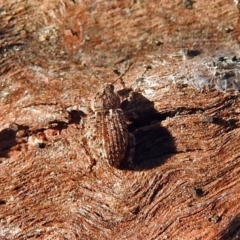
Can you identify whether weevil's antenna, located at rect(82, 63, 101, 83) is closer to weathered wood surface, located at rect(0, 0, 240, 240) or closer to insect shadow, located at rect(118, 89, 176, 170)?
weathered wood surface, located at rect(0, 0, 240, 240)

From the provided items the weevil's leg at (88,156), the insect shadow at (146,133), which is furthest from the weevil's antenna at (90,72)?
the weevil's leg at (88,156)

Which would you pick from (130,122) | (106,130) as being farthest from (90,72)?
(106,130)

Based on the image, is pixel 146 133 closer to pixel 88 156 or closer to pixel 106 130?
pixel 106 130

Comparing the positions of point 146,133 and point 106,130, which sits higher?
point 106,130

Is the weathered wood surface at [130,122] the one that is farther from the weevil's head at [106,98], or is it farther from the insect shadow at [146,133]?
the weevil's head at [106,98]

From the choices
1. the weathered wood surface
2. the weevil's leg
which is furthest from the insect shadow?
the weevil's leg

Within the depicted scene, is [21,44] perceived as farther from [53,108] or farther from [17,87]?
[53,108]
